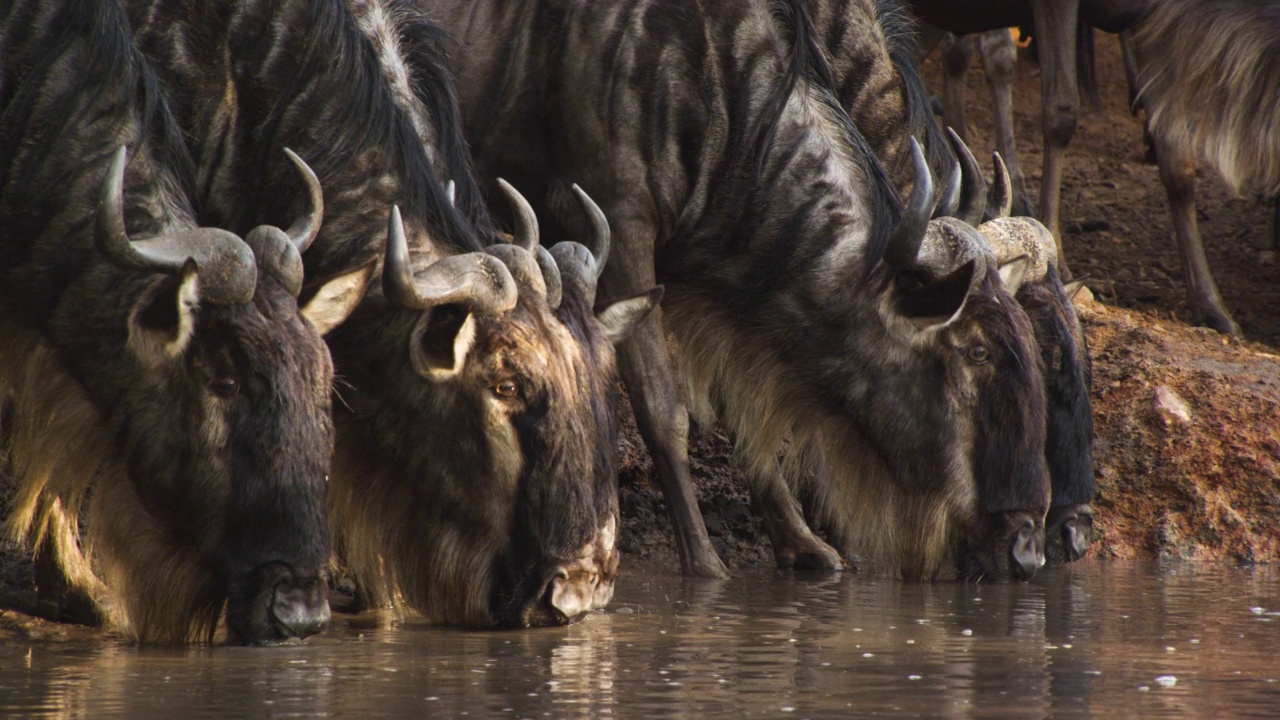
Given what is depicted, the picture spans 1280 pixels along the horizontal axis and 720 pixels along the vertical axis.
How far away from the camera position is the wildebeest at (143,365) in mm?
4500

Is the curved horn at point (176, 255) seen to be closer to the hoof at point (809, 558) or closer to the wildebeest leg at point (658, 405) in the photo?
the wildebeest leg at point (658, 405)

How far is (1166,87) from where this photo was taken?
9.29 m

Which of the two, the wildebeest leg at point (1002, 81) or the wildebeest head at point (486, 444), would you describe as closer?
the wildebeest head at point (486, 444)

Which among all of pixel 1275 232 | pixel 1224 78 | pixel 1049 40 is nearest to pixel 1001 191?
pixel 1224 78

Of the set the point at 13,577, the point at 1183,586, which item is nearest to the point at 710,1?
the point at 1183,586

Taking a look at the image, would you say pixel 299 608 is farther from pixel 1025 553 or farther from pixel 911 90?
pixel 911 90

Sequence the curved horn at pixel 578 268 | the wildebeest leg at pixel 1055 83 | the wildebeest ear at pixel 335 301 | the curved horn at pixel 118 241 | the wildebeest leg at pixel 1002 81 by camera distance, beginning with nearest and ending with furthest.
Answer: the curved horn at pixel 118 241 → the wildebeest ear at pixel 335 301 → the curved horn at pixel 578 268 → the wildebeest leg at pixel 1055 83 → the wildebeest leg at pixel 1002 81

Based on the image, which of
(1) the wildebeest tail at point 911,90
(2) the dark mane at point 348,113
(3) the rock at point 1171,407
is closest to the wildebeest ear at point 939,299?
(1) the wildebeest tail at point 911,90

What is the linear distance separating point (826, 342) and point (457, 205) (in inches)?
62.7

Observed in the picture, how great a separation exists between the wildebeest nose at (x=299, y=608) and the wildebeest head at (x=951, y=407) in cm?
276

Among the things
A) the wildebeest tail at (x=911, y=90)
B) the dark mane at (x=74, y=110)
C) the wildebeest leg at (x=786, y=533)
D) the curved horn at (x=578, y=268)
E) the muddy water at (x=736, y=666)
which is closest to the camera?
the muddy water at (x=736, y=666)

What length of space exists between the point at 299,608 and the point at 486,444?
0.82 meters

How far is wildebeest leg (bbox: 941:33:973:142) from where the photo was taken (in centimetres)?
1174

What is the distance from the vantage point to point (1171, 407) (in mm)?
8383
